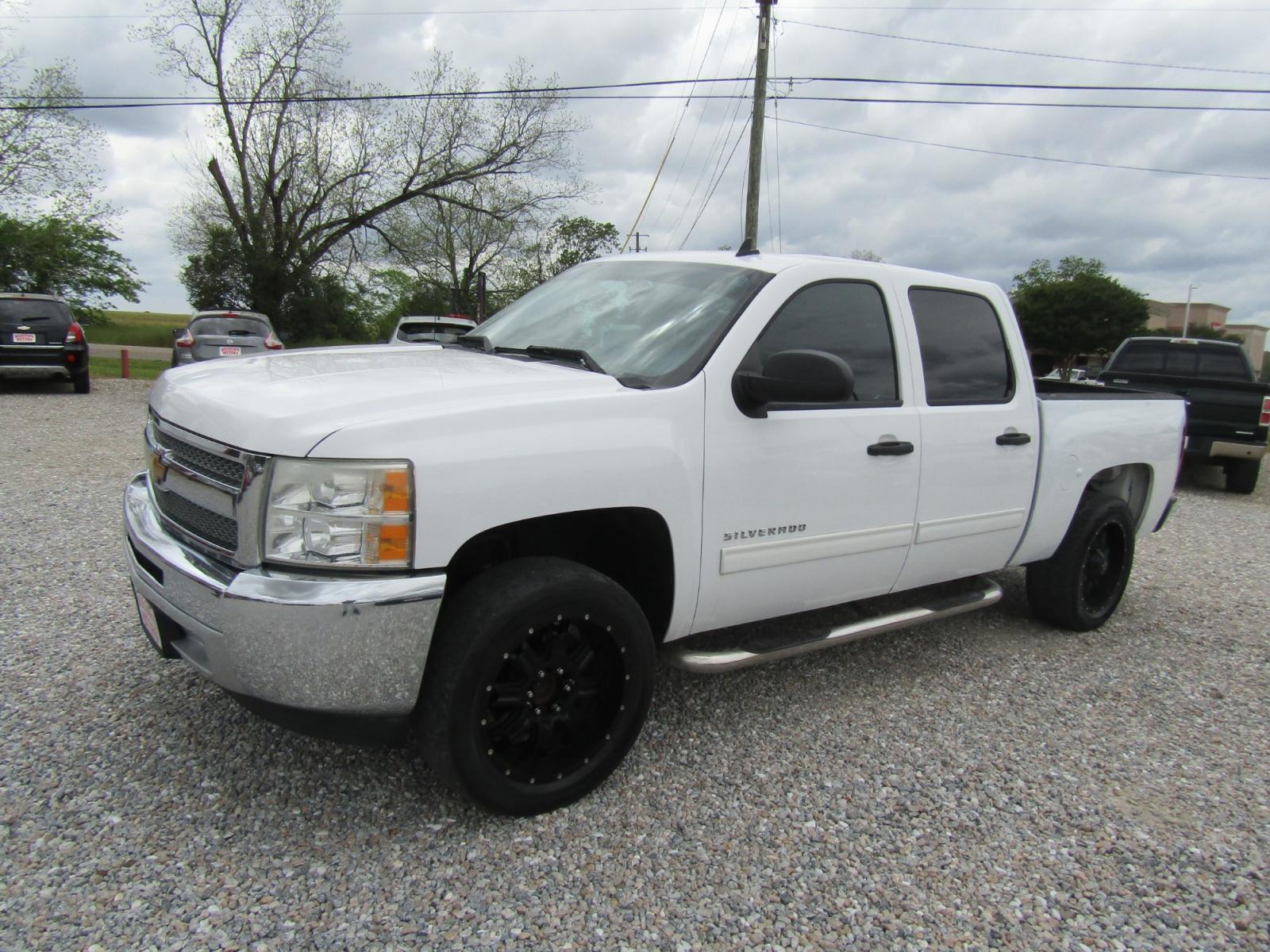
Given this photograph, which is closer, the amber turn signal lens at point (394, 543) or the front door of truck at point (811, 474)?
the amber turn signal lens at point (394, 543)

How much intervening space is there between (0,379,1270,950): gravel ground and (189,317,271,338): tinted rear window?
1162cm

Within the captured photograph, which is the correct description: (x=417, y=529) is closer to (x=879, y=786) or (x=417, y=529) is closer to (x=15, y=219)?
(x=879, y=786)

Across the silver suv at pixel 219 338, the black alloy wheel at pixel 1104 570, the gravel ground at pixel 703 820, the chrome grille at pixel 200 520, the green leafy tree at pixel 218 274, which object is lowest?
the gravel ground at pixel 703 820

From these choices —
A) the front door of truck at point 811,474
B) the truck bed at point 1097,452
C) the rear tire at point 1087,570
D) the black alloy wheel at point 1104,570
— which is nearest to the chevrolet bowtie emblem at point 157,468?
the front door of truck at point 811,474

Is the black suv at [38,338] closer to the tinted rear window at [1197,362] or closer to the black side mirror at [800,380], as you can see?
the black side mirror at [800,380]

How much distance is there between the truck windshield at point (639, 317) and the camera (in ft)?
9.92

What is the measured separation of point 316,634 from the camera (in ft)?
7.30

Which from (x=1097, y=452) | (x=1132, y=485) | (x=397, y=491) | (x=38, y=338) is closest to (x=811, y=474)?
(x=397, y=491)

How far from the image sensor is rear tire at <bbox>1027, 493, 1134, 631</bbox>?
4504mm

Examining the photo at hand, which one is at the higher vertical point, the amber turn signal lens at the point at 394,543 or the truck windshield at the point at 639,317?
the truck windshield at the point at 639,317

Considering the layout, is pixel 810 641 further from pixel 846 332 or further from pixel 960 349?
pixel 960 349

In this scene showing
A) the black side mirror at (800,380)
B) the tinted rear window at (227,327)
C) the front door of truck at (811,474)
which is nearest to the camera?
the black side mirror at (800,380)

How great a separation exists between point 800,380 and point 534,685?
1262 mm

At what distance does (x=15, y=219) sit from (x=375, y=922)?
3117 centimetres
